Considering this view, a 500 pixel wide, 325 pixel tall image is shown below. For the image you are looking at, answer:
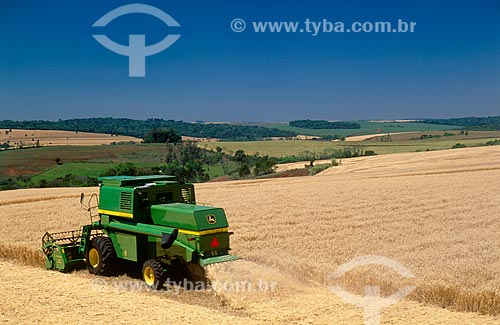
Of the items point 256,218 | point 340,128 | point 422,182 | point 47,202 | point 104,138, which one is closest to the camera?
point 256,218

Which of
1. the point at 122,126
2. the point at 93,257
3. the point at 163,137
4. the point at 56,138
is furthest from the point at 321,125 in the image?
the point at 93,257

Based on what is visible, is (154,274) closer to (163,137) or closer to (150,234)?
(150,234)

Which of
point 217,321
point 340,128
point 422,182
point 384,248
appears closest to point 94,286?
point 217,321

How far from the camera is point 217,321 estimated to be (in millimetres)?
8680

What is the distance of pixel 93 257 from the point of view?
493 inches

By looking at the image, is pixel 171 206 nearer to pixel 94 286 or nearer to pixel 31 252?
pixel 94 286

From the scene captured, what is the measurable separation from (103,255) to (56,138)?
85.1 meters

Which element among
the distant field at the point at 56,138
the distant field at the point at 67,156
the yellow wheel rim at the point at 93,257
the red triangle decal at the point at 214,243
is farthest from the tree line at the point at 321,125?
the red triangle decal at the point at 214,243

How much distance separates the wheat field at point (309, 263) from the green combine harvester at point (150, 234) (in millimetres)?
476

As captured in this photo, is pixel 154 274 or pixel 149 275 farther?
pixel 149 275

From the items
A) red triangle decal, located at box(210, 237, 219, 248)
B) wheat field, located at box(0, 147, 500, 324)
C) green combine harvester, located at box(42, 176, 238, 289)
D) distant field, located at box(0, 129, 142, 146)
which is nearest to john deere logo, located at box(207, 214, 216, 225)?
green combine harvester, located at box(42, 176, 238, 289)

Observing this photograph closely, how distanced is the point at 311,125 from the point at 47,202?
491 ft

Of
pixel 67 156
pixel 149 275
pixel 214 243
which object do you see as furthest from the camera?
pixel 67 156

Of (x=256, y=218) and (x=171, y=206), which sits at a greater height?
(x=171, y=206)
